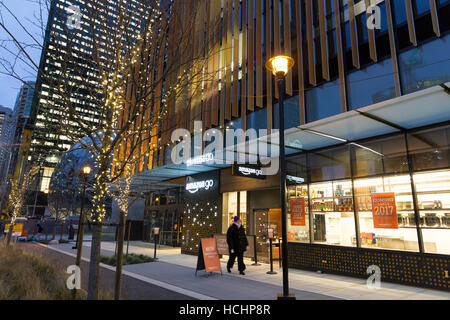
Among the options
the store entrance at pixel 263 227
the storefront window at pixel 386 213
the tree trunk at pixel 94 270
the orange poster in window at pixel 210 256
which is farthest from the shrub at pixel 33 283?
the store entrance at pixel 263 227

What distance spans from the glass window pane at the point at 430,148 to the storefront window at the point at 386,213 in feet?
2.07

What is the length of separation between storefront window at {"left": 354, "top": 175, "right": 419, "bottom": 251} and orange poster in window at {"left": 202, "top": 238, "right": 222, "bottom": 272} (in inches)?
195

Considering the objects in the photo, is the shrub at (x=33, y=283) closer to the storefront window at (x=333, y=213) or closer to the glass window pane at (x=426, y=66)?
the storefront window at (x=333, y=213)

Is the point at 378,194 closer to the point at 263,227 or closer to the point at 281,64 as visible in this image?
the point at 281,64

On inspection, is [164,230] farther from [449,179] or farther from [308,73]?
[449,179]

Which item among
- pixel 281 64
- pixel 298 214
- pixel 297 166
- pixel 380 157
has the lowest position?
pixel 298 214

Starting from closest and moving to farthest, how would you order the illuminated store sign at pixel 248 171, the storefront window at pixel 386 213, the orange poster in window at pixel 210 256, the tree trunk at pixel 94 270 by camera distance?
1. the tree trunk at pixel 94 270
2. the storefront window at pixel 386 213
3. the orange poster in window at pixel 210 256
4. the illuminated store sign at pixel 248 171

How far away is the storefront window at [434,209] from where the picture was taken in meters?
7.51

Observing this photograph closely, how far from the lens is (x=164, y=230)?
21531 millimetres

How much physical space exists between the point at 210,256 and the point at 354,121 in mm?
6368

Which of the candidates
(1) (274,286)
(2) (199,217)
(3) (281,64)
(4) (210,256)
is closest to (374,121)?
(3) (281,64)

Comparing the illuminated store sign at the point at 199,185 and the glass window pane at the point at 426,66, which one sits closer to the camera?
the glass window pane at the point at 426,66

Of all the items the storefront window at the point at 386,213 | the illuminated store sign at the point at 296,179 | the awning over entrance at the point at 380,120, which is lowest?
the storefront window at the point at 386,213

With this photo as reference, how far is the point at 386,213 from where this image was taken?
28.1 feet
